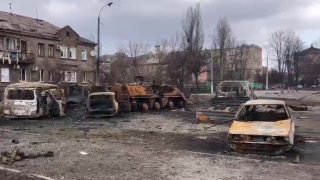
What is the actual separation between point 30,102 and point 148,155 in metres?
13.7

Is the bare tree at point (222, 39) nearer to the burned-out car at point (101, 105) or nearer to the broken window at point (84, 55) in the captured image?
the broken window at point (84, 55)

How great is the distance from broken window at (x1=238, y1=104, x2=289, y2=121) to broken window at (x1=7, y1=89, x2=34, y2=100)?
45.3 feet

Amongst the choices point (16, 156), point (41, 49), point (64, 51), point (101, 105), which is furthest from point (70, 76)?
point (16, 156)

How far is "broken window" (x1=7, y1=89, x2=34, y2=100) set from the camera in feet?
79.4

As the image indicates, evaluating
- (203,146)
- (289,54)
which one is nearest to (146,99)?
(203,146)

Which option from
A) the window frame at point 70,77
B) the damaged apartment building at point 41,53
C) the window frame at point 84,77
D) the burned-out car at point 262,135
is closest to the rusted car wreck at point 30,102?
the burned-out car at point 262,135

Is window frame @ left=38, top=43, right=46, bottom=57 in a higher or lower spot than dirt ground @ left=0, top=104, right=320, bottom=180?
higher

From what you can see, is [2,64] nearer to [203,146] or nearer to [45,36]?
[45,36]

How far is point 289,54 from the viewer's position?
102m

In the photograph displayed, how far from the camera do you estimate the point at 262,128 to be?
1244 centimetres

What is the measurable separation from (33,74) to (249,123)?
4096 cm

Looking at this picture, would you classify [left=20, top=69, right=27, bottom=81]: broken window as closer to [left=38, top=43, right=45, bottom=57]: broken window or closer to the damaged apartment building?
the damaged apartment building

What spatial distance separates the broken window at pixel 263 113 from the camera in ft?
45.2

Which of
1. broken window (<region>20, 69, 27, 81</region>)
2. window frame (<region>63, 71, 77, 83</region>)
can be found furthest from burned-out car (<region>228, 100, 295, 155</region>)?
window frame (<region>63, 71, 77, 83</region>)
